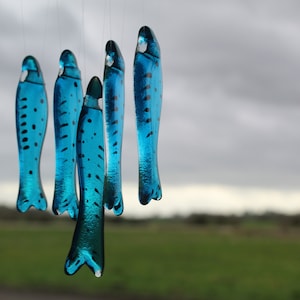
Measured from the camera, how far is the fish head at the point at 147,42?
376cm

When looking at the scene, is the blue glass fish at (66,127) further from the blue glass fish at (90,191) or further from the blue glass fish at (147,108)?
the blue glass fish at (147,108)

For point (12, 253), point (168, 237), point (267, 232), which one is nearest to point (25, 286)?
point (12, 253)

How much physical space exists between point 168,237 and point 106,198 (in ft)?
112

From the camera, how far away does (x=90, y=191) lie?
3.77 m

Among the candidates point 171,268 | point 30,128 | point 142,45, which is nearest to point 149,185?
point 142,45

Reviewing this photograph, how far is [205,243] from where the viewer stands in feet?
108

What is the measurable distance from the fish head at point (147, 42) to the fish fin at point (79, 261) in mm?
1097

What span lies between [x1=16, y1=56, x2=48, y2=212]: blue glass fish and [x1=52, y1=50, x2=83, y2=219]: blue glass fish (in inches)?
6.4

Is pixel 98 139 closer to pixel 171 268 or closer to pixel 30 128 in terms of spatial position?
pixel 30 128

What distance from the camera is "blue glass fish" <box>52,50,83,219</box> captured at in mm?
4012

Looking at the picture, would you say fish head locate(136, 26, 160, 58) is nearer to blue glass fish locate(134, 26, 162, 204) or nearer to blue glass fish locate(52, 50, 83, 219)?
blue glass fish locate(134, 26, 162, 204)

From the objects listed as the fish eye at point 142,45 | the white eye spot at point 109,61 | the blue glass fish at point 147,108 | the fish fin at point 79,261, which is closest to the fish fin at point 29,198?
the fish fin at point 79,261

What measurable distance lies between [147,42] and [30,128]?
2.99ft

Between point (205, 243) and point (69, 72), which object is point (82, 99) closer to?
point (69, 72)
